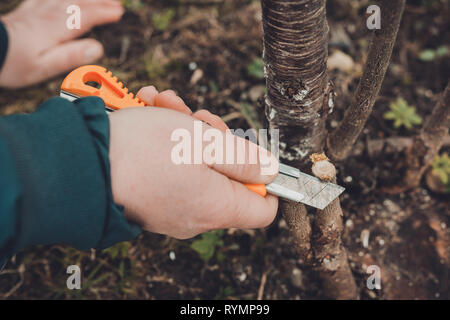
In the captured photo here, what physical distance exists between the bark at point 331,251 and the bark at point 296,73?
0.92 ft

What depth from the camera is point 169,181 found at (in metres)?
1.31

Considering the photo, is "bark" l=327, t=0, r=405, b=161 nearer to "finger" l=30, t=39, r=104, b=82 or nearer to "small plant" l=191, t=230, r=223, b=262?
"small plant" l=191, t=230, r=223, b=262

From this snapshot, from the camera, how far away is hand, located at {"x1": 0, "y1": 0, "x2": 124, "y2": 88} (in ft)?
9.53

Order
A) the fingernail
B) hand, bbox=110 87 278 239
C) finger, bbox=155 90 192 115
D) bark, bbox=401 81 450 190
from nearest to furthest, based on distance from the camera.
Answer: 1. hand, bbox=110 87 278 239
2. finger, bbox=155 90 192 115
3. bark, bbox=401 81 450 190
4. the fingernail

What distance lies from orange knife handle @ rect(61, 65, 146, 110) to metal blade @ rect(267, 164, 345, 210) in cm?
70

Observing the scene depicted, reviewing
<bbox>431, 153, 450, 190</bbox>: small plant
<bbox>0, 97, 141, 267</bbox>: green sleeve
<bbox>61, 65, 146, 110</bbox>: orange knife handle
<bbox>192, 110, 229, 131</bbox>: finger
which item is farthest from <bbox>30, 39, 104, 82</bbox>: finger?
<bbox>431, 153, 450, 190</bbox>: small plant

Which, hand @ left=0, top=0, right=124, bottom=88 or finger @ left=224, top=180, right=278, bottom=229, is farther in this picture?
hand @ left=0, top=0, right=124, bottom=88

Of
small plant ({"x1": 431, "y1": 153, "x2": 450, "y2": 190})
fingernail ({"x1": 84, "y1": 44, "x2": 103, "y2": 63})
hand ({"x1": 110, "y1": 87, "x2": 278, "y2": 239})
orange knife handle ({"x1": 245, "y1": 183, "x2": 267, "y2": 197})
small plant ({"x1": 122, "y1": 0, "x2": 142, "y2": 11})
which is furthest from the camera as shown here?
small plant ({"x1": 122, "y1": 0, "x2": 142, "y2": 11})

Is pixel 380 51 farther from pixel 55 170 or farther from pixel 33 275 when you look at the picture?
pixel 33 275

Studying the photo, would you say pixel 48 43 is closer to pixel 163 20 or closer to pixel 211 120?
pixel 163 20

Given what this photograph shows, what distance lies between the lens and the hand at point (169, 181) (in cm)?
131

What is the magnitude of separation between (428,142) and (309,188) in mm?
996

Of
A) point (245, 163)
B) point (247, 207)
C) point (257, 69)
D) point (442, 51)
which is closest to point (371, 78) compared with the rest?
point (245, 163)

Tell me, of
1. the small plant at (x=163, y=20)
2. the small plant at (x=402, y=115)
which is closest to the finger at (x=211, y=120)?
the small plant at (x=402, y=115)
